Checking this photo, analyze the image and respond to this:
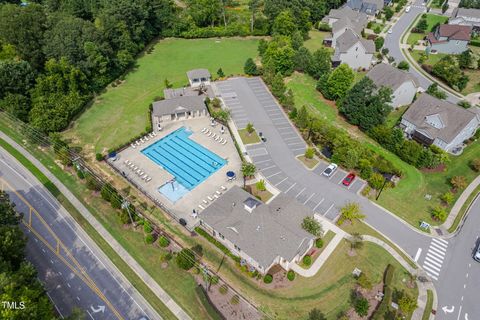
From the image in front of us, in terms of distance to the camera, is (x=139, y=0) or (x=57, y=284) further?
(x=139, y=0)

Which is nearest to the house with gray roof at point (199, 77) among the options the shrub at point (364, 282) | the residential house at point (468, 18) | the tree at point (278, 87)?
the tree at point (278, 87)

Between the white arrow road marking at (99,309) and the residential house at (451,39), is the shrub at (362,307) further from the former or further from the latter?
the residential house at (451,39)

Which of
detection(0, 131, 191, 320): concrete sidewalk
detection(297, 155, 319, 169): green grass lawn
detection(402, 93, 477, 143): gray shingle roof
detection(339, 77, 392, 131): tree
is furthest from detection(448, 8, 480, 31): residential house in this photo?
detection(0, 131, 191, 320): concrete sidewalk

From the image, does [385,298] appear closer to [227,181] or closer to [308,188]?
[308,188]

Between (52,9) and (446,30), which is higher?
Result: (52,9)

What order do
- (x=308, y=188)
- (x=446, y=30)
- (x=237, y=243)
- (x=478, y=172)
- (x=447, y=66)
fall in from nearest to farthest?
(x=237, y=243), (x=308, y=188), (x=478, y=172), (x=447, y=66), (x=446, y=30)

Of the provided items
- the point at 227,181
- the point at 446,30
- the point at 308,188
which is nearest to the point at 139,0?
the point at 227,181

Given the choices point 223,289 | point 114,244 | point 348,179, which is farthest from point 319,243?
point 114,244

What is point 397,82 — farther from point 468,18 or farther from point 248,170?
point 468,18
